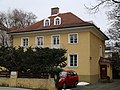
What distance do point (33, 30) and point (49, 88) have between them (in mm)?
17309

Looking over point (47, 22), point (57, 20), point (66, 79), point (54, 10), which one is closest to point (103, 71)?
point (57, 20)

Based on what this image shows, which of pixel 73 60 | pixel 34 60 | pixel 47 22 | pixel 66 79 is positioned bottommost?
pixel 66 79

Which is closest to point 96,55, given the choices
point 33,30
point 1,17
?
point 33,30

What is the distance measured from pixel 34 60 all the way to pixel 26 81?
203 centimetres

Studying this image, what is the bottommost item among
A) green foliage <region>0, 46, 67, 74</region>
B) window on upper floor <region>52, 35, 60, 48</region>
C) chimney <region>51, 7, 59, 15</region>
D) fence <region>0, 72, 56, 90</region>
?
fence <region>0, 72, 56, 90</region>

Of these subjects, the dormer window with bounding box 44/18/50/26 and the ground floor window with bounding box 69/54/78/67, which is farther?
the dormer window with bounding box 44/18/50/26

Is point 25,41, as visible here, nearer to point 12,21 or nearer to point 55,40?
point 55,40

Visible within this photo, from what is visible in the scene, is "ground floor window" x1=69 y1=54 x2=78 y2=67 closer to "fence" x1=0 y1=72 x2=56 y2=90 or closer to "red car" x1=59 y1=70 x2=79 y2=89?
"red car" x1=59 y1=70 x2=79 y2=89

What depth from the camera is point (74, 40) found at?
1435 inches

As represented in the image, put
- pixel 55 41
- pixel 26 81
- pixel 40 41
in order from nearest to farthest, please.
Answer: pixel 26 81
pixel 55 41
pixel 40 41

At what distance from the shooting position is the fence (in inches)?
917

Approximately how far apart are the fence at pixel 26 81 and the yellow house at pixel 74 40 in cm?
1145

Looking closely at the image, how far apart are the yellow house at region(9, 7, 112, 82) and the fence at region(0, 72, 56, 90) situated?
37.6 feet

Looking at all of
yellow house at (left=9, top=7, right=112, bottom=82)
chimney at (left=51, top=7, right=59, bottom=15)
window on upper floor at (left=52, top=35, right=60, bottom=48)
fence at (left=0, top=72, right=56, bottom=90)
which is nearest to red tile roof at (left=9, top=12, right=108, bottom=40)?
yellow house at (left=9, top=7, right=112, bottom=82)
